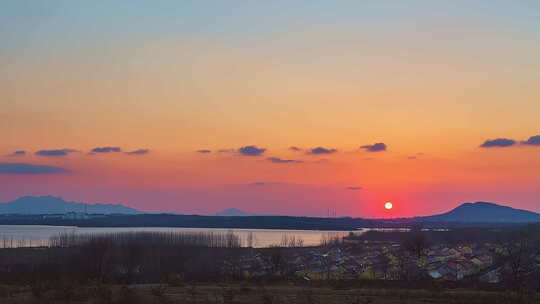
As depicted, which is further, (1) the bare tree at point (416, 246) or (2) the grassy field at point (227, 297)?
(1) the bare tree at point (416, 246)

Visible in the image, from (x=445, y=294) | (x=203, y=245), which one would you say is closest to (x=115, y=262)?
(x=203, y=245)

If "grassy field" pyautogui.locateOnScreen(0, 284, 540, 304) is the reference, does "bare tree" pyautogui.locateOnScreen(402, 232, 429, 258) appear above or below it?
below

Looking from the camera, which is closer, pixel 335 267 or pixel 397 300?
pixel 397 300

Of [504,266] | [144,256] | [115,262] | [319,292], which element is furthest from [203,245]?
[319,292]

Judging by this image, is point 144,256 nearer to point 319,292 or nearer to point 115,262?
point 115,262

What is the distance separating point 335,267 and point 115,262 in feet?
83.7

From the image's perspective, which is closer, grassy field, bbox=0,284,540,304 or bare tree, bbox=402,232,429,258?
grassy field, bbox=0,284,540,304

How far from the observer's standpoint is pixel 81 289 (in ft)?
76.7

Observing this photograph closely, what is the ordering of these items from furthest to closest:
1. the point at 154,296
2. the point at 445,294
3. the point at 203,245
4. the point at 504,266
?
the point at 203,245 < the point at 504,266 < the point at 445,294 < the point at 154,296

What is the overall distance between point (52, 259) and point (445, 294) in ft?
169

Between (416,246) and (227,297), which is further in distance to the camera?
(416,246)

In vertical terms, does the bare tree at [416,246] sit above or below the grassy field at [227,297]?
below

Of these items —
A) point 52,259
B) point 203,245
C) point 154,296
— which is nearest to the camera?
point 154,296

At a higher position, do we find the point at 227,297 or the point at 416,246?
the point at 227,297
